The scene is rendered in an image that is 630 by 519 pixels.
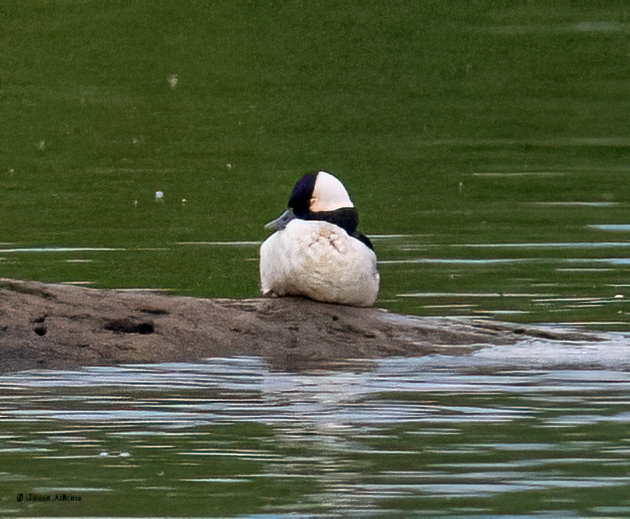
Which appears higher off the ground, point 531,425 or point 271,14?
point 271,14

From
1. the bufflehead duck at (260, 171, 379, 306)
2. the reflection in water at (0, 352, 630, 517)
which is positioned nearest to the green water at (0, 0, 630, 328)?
the bufflehead duck at (260, 171, 379, 306)

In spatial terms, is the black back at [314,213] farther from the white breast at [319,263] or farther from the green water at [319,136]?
the green water at [319,136]

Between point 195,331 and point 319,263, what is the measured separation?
92 centimetres

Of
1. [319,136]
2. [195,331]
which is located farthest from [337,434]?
[319,136]

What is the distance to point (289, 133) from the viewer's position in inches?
904

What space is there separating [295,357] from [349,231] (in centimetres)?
106

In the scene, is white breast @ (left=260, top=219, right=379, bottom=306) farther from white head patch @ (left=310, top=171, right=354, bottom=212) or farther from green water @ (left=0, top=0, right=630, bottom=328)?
green water @ (left=0, top=0, right=630, bottom=328)

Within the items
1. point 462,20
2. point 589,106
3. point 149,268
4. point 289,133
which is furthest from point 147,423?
point 462,20

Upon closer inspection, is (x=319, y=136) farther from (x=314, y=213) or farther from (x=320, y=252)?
(x=320, y=252)

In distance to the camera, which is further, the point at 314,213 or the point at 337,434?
the point at 314,213

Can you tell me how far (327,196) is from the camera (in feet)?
32.9

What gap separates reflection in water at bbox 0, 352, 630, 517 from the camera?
6367 millimetres

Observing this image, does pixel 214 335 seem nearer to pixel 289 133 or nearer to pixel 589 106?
→ pixel 289 133

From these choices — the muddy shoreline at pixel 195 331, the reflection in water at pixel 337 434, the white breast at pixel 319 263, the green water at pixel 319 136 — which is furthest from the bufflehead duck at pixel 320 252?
the green water at pixel 319 136
